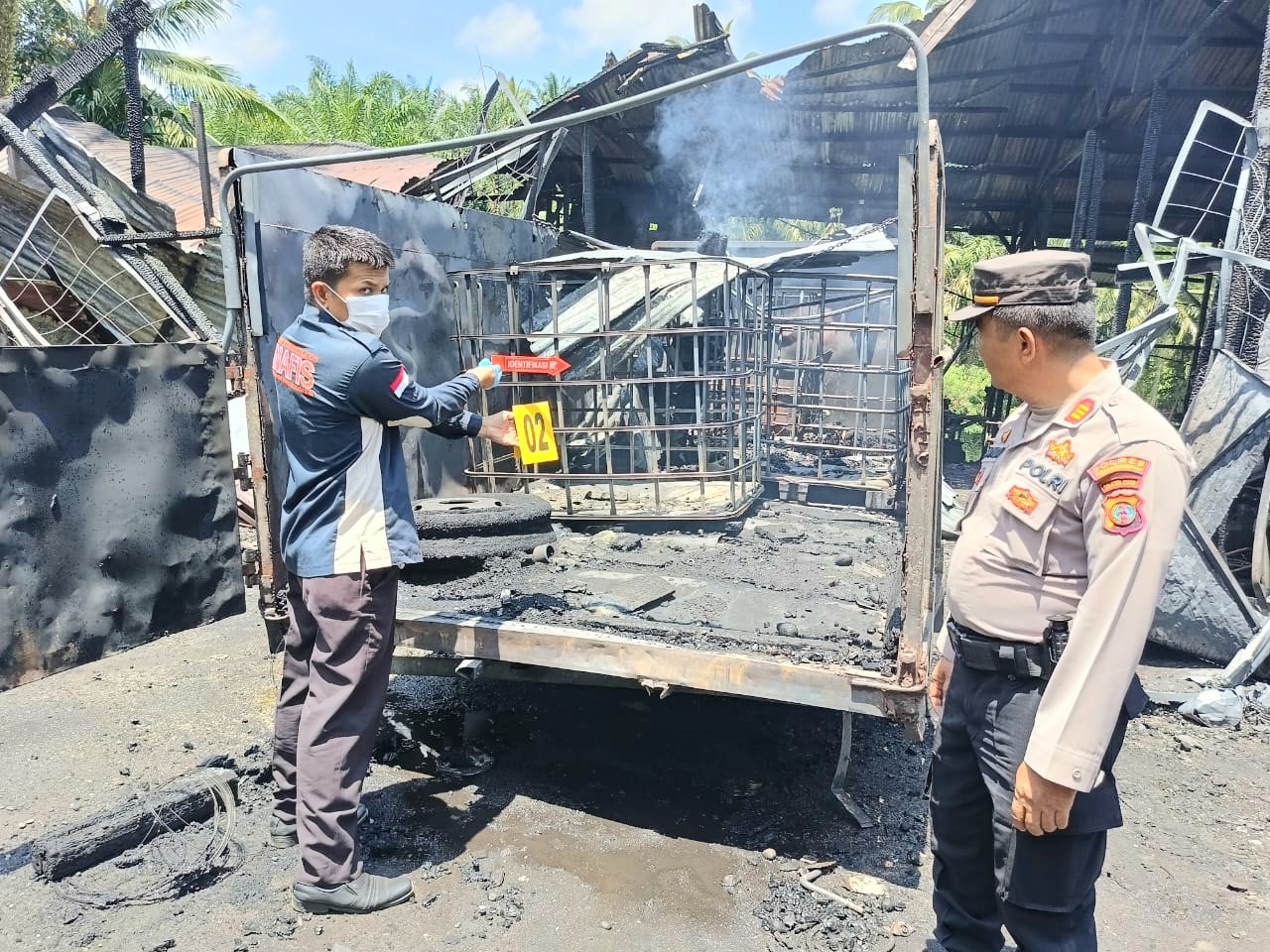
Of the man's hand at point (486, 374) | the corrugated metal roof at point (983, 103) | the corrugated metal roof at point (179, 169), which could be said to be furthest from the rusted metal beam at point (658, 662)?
the corrugated metal roof at point (179, 169)

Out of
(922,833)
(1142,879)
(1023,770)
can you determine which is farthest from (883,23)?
(1142,879)

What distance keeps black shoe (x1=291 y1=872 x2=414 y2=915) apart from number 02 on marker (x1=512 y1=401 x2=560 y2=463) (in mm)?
1632

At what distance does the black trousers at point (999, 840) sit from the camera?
1885 mm

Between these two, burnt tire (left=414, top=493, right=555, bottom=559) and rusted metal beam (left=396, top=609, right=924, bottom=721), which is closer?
rusted metal beam (left=396, top=609, right=924, bottom=721)

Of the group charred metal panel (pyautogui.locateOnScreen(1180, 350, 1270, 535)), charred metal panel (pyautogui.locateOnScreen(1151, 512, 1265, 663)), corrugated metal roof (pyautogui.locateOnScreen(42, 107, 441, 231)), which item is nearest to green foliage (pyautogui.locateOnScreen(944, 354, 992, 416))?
charred metal panel (pyautogui.locateOnScreen(1180, 350, 1270, 535))

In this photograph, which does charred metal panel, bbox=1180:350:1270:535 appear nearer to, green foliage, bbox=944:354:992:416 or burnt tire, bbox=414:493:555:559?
burnt tire, bbox=414:493:555:559

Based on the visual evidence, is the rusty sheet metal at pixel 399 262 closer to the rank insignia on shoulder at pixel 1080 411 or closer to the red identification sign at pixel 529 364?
the red identification sign at pixel 529 364

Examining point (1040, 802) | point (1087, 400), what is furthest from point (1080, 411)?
point (1040, 802)

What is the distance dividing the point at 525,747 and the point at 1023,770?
2.65 meters

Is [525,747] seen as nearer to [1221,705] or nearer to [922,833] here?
[922,833]

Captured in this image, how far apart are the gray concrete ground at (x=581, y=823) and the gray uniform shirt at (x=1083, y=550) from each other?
1.33 m

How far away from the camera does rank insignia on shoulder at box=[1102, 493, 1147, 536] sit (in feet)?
5.51

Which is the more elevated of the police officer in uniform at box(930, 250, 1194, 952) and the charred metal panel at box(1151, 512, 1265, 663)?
the police officer in uniform at box(930, 250, 1194, 952)

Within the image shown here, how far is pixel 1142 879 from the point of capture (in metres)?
3.10
